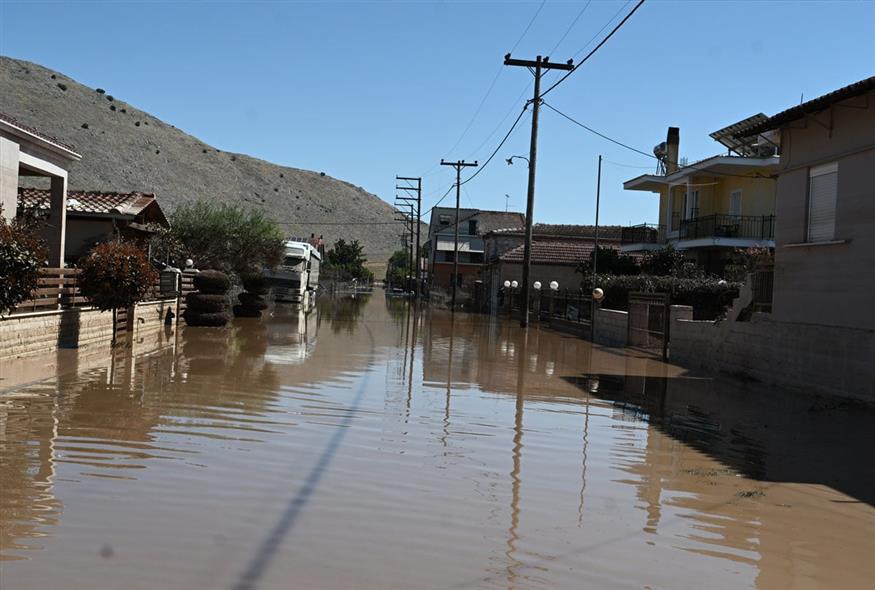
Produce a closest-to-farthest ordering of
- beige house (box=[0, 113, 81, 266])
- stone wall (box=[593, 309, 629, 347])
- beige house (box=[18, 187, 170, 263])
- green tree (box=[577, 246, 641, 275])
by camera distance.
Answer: beige house (box=[0, 113, 81, 266]), stone wall (box=[593, 309, 629, 347]), beige house (box=[18, 187, 170, 263]), green tree (box=[577, 246, 641, 275])

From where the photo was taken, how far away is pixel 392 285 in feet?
390

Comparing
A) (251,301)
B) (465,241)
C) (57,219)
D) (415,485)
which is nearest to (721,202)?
(251,301)

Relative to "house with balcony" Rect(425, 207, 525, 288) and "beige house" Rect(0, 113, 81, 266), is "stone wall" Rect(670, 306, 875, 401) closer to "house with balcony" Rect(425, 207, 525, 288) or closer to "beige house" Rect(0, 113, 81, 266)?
"beige house" Rect(0, 113, 81, 266)

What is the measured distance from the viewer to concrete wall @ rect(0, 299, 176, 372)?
16.3 m

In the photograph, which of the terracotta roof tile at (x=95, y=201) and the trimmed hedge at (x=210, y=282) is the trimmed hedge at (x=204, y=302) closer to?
the trimmed hedge at (x=210, y=282)

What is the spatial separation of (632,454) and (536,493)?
264 cm

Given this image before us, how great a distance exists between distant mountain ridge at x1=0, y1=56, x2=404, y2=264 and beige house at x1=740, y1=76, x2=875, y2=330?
7433 cm

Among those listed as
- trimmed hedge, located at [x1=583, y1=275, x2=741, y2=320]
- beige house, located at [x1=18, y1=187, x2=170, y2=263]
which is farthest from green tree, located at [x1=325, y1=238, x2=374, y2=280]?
trimmed hedge, located at [x1=583, y1=275, x2=741, y2=320]

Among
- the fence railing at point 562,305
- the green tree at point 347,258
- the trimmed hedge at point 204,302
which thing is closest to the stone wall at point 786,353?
the fence railing at point 562,305

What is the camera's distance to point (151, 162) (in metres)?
103

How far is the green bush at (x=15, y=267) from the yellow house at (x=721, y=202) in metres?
27.7

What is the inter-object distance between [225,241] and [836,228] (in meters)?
32.4

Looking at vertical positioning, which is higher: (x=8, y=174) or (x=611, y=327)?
(x=8, y=174)

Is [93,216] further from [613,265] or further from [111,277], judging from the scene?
[613,265]
